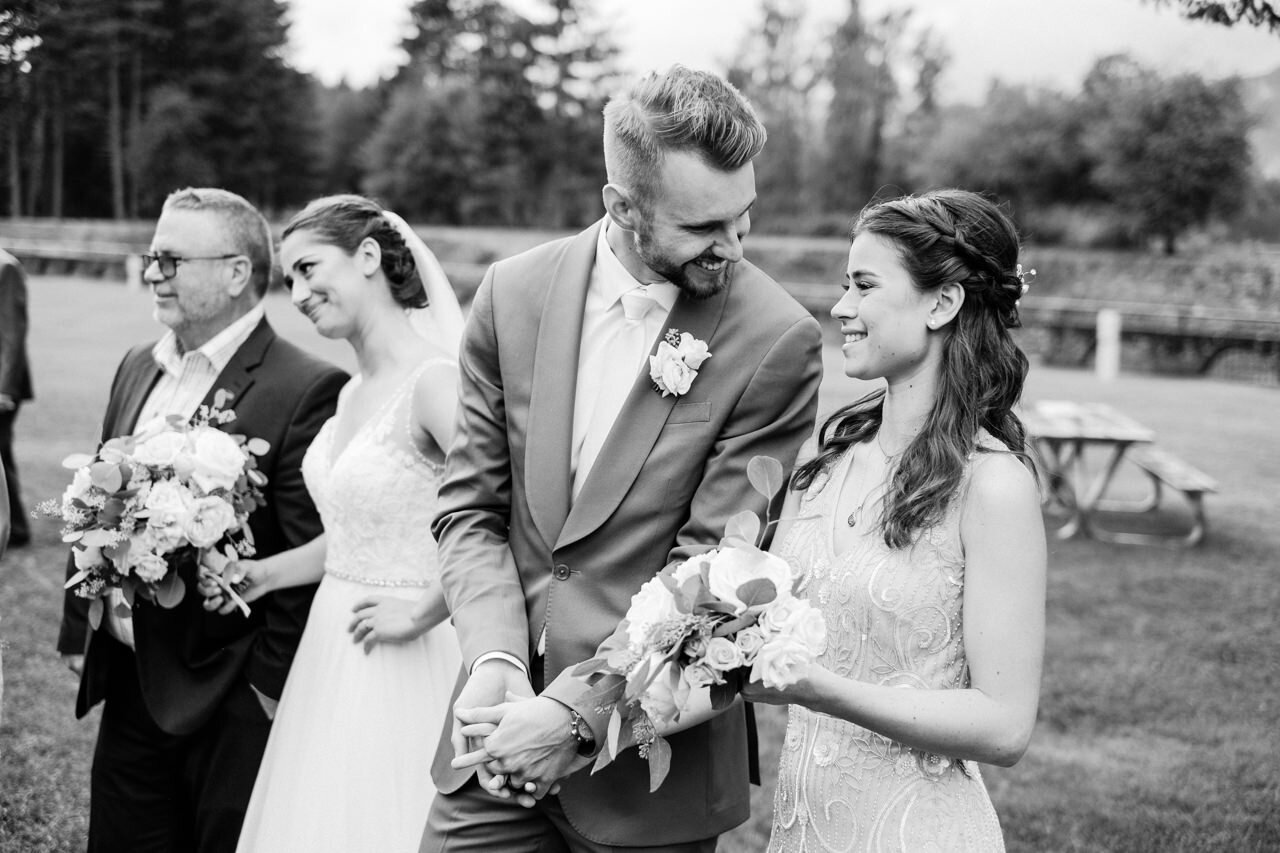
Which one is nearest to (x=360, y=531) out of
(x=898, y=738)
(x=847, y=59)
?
(x=898, y=738)

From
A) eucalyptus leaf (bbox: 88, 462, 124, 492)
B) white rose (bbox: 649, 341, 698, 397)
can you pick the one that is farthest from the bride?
white rose (bbox: 649, 341, 698, 397)

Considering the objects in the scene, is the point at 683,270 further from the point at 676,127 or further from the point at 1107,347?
the point at 1107,347

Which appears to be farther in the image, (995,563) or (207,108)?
(207,108)

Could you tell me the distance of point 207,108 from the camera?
2019 inches

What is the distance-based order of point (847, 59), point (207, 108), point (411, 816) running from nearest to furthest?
1. point (411, 816)
2. point (207, 108)
3. point (847, 59)

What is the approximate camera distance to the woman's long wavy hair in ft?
8.90

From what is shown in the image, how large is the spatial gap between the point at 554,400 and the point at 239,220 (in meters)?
1.92

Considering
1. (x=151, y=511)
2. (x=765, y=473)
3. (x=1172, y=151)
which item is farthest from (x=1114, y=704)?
(x=1172, y=151)

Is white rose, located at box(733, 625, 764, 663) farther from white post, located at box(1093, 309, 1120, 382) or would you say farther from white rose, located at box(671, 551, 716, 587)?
white post, located at box(1093, 309, 1120, 382)

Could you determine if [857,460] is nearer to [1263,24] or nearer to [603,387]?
[603,387]

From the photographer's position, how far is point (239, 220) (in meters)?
4.19

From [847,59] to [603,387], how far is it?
64856 millimetres

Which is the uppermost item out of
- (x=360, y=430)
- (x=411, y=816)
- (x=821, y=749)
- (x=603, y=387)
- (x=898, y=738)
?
(x=603, y=387)

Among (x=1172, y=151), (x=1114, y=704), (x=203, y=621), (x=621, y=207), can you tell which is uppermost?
(x=1172, y=151)
